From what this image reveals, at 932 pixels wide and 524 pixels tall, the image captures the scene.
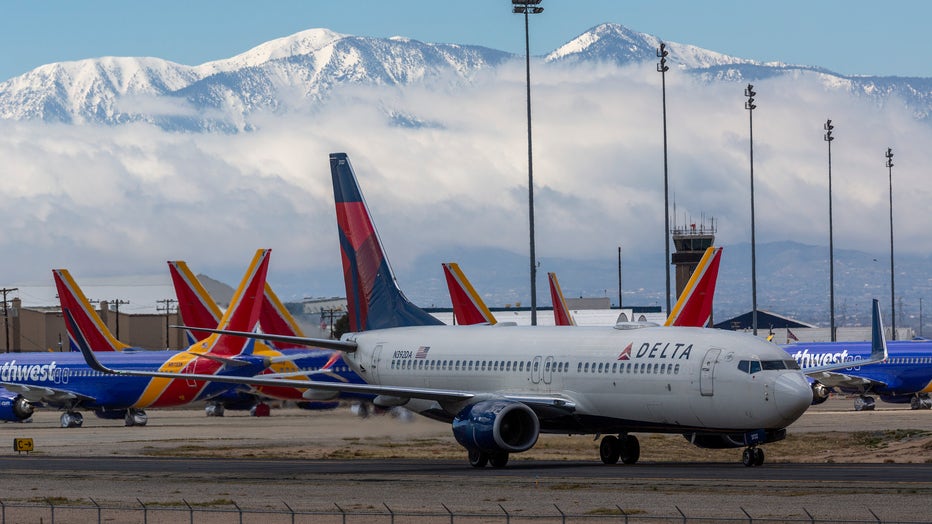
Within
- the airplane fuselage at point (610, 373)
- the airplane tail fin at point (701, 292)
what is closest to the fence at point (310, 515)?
the airplane fuselage at point (610, 373)

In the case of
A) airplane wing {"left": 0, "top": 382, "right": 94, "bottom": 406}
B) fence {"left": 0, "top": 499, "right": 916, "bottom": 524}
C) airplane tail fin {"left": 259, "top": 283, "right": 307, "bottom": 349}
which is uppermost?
airplane tail fin {"left": 259, "top": 283, "right": 307, "bottom": 349}

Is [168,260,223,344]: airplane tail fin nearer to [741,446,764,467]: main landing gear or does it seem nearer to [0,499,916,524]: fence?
[741,446,764,467]: main landing gear

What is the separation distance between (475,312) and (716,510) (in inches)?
1472

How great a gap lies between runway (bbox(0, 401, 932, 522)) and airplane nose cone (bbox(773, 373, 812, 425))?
158cm

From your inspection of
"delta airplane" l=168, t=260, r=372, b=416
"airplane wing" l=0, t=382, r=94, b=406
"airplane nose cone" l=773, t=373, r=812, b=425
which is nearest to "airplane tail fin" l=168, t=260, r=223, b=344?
"delta airplane" l=168, t=260, r=372, b=416

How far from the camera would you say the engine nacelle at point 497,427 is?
4269 centimetres

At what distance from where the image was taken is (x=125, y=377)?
81062 millimetres

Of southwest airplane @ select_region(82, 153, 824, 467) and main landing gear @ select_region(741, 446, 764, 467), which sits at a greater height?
southwest airplane @ select_region(82, 153, 824, 467)

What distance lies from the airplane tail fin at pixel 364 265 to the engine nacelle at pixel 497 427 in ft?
28.1

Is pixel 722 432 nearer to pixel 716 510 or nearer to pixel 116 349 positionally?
pixel 716 510

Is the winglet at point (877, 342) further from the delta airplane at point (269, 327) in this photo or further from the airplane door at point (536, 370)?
the airplane door at point (536, 370)

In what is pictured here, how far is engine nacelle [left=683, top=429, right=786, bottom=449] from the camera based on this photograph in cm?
4138

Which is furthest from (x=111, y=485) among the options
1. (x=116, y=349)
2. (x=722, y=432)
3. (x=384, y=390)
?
(x=116, y=349)

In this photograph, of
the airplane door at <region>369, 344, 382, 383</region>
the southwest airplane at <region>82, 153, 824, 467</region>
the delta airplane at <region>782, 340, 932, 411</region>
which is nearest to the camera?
the southwest airplane at <region>82, 153, 824, 467</region>
